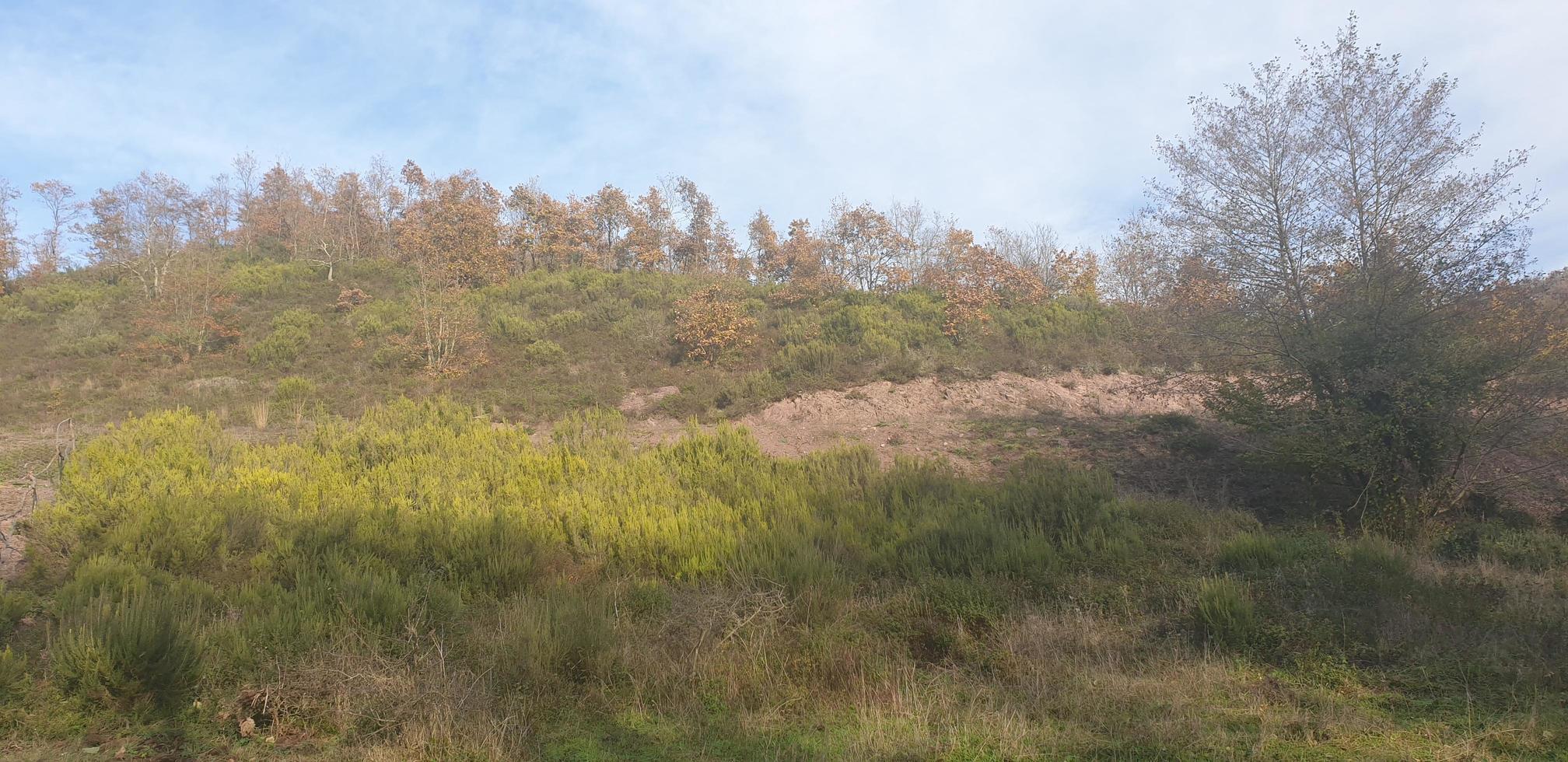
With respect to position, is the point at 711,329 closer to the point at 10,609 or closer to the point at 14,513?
the point at 14,513

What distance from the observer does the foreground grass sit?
4.16 metres

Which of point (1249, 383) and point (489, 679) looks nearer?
point (489, 679)

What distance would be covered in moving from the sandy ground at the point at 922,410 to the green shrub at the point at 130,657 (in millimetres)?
9246

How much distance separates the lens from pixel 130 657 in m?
4.26

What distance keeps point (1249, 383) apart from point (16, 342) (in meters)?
31.9

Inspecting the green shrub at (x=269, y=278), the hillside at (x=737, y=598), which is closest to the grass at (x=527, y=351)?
the green shrub at (x=269, y=278)

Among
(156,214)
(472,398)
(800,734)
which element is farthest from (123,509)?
(156,214)

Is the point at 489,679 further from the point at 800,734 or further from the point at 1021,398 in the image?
the point at 1021,398

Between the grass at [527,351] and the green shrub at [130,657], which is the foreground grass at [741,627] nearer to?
the green shrub at [130,657]

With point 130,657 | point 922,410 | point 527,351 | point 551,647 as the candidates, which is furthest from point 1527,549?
point 527,351

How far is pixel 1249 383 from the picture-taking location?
10812 millimetres

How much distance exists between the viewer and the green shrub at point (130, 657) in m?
4.17

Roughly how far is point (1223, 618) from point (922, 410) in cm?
1064

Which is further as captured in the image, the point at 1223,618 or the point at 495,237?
the point at 495,237
